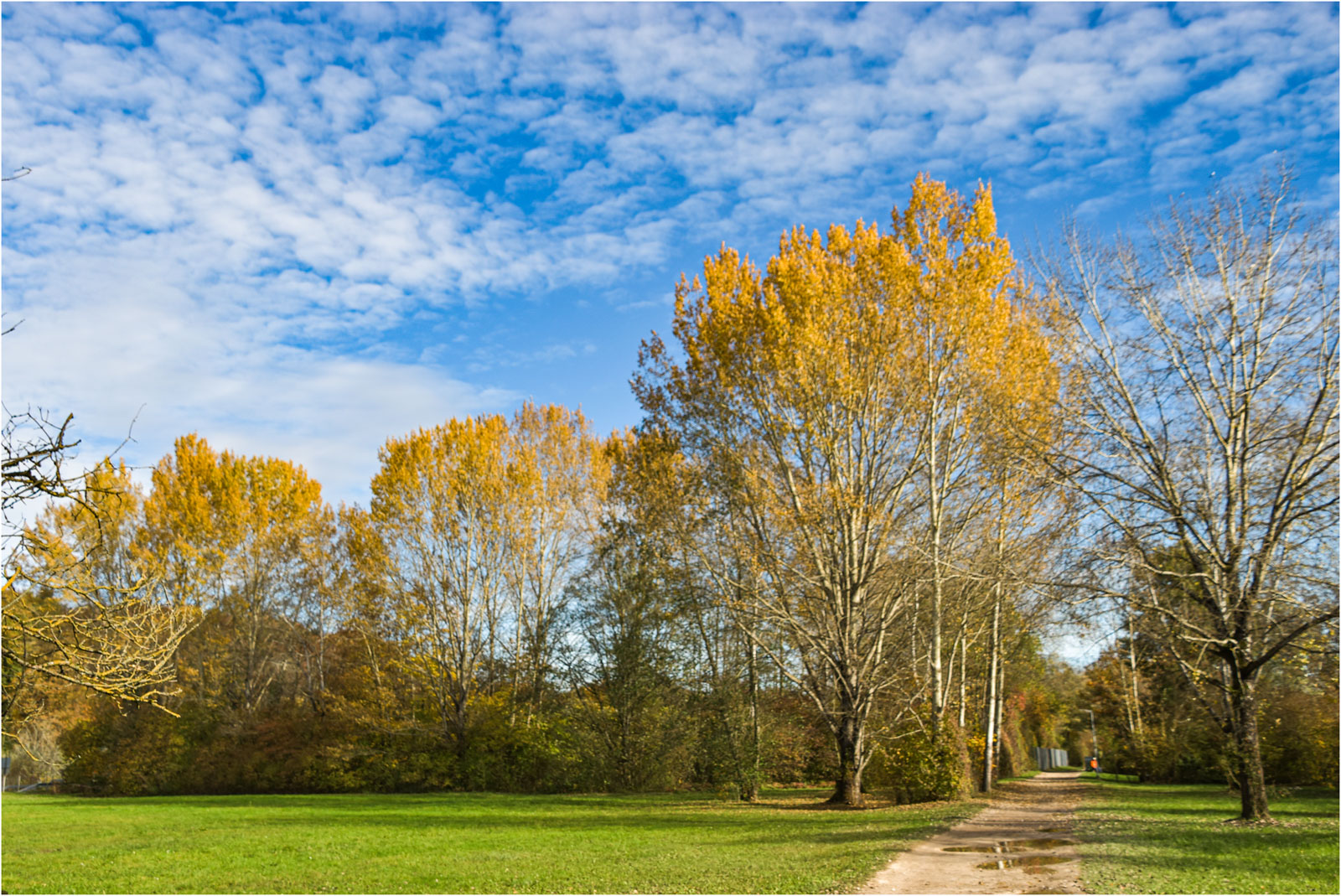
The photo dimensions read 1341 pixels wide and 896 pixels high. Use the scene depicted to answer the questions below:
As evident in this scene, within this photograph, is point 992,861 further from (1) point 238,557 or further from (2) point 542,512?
(1) point 238,557

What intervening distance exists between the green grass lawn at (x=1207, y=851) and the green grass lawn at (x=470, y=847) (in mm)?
2370

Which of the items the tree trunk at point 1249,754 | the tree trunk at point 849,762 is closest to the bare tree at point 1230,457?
the tree trunk at point 1249,754

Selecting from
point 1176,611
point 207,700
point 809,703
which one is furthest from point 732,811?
point 207,700

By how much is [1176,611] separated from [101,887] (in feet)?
50.4

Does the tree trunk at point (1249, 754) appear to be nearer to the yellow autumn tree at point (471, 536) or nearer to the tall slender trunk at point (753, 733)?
the tall slender trunk at point (753, 733)

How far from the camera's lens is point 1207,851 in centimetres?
918

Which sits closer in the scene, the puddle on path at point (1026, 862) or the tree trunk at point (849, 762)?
the puddle on path at point (1026, 862)

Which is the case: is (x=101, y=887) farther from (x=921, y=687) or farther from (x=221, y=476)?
(x=221, y=476)

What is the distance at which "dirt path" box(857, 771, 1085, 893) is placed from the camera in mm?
7852

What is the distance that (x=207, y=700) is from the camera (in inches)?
1190

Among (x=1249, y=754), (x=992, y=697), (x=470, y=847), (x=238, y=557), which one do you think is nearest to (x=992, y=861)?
(x=1249, y=754)

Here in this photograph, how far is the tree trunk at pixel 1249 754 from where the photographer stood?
1170 centimetres

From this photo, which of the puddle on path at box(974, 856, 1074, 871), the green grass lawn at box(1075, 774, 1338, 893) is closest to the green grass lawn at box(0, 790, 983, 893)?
the puddle on path at box(974, 856, 1074, 871)

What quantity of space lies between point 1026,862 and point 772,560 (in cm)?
910
